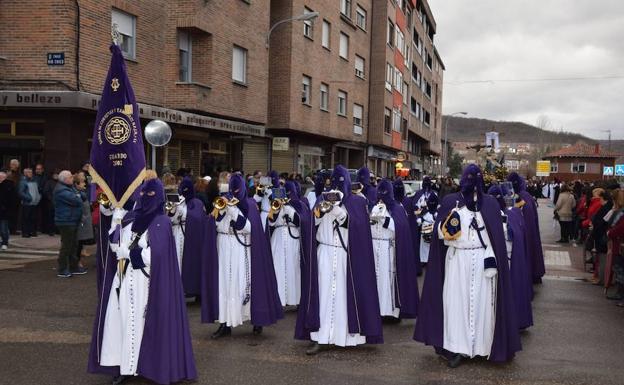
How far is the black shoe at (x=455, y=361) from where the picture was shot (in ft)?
21.0

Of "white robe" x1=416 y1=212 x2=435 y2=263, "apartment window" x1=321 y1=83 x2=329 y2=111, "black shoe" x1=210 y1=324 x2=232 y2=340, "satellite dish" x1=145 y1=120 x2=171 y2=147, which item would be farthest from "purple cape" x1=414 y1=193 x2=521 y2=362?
"apartment window" x1=321 y1=83 x2=329 y2=111

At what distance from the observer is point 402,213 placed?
8898 millimetres

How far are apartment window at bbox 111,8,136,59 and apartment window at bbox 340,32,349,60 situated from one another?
16.1 metres

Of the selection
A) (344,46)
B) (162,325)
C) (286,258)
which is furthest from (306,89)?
(162,325)

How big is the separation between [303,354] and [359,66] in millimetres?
30071

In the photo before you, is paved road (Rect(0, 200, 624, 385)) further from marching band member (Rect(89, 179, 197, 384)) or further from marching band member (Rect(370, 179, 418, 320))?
marching band member (Rect(89, 179, 197, 384))

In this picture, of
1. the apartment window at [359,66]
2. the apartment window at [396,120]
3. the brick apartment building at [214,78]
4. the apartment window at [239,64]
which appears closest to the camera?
the brick apartment building at [214,78]

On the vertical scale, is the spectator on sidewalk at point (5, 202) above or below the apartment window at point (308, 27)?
below

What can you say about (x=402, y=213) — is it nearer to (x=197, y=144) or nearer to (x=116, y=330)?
(x=116, y=330)

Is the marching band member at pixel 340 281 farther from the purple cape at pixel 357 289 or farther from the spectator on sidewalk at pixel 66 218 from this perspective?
the spectator on sidewalk at pixel 66 218

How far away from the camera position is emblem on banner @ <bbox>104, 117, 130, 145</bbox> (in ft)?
19.0

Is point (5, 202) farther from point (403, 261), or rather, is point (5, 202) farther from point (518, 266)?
point (518, 266)

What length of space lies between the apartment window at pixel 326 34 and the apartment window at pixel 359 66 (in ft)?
16.2

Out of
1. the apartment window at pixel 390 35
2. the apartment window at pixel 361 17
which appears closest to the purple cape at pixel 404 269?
the apartment window at pixel 361 17
